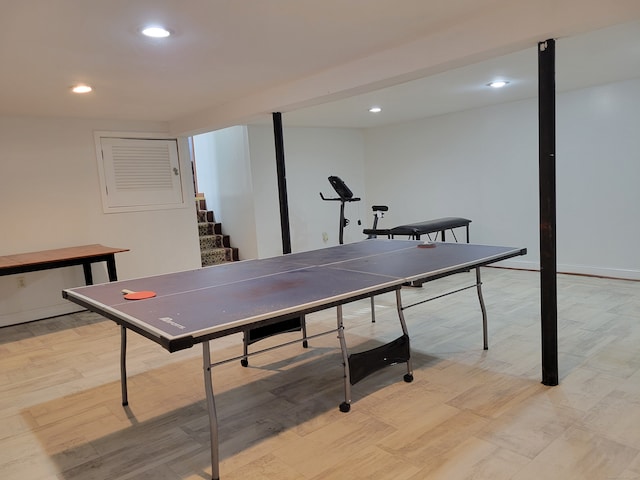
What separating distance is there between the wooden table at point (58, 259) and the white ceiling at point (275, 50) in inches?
55.4

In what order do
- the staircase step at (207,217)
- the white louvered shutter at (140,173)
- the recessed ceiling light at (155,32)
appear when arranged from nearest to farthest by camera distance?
1. the recessed ceiling light at (155,32)
2. the white louvered shutter at (140,173)
3. the staircase step at (207,217)

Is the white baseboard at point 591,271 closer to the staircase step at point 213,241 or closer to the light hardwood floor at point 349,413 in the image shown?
the light hardwood floor at point 349,413

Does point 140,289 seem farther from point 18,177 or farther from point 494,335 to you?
point 18,177

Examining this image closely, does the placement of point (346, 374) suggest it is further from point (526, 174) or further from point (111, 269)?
point (526, 174)

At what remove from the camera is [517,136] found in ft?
19.8

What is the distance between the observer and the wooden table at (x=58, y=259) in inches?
160

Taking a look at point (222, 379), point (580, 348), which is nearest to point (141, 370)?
point (222, 379)

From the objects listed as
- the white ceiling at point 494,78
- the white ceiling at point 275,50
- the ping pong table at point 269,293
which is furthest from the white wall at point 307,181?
the ping pong table at point 269,293

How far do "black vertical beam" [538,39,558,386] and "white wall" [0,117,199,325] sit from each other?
177 inches

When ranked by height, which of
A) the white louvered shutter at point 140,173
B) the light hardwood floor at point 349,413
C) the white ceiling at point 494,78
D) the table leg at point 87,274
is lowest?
the light hardwood floor at point 349,413

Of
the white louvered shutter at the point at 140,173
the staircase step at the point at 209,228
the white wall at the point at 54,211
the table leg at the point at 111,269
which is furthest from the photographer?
the staircase step at the point at 209,228

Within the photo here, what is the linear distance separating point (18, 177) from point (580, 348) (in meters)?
5.39

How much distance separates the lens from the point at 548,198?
2.62 meters

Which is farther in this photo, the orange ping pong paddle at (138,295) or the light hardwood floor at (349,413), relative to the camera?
the orange ping pong paddle at (138,295)
